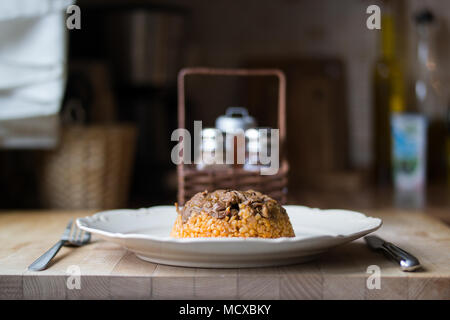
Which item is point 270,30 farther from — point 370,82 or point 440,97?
point 440,97

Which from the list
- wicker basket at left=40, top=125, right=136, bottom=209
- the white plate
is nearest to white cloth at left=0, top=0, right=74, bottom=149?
wicker basket at left=40, top=125, right=136, bottom=209

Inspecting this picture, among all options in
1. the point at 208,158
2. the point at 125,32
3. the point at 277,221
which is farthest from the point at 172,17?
the point at 277,221

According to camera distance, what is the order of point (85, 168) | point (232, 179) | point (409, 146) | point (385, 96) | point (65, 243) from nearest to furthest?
point (65, 243)
point (232, 179)
point (85, 168)
point (409, 146)
point (385, 96)

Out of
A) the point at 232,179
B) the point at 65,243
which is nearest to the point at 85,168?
the point at 232,179

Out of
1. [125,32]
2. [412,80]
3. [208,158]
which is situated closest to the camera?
[208,158]

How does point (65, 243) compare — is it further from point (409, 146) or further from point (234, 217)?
point (409, 146)

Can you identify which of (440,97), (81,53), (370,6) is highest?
(370,6)
